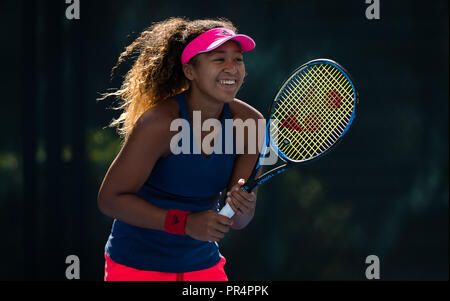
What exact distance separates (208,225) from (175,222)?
0.40 feet

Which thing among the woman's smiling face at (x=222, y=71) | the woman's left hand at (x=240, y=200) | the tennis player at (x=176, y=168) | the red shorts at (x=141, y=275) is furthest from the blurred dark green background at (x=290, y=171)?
the woman's left hand at (x=240, y=200)

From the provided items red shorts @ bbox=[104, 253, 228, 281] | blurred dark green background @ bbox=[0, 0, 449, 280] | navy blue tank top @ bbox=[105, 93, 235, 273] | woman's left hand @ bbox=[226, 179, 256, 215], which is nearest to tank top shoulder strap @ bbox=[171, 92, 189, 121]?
navy blue tank top @ bbox=[105, 93, 235, 273]

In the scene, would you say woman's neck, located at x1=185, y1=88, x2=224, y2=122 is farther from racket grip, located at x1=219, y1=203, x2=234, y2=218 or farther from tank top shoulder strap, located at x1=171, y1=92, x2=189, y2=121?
racket grip, located at x1=219, y1=203, x2=234, y2=218

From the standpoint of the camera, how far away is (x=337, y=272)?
4168 millimetres

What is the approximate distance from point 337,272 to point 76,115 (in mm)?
1925

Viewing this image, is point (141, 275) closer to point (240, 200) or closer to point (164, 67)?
point (240, 200)

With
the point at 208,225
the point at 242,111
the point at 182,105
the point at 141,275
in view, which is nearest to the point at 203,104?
the point at 182,105

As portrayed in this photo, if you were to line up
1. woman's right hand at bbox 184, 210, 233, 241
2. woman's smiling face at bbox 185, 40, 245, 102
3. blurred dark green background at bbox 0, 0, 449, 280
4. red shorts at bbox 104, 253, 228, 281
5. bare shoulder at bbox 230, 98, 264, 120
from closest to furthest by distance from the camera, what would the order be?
woman's right hand at bbox 184, 210, 233, 241
woman's smiling face at bbox 185, 40, 245, 102
red shorts at bbox 104, 253, 228, 281
bare shoulder at bbox 230, 98, 264, 120
blurred dark green background at bbox 0, 0, 449, 280

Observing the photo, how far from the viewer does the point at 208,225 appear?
2.00m

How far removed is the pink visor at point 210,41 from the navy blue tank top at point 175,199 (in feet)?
0.53

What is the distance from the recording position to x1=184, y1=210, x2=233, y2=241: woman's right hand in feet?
6.56

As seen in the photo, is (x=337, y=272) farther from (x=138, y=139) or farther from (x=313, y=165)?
(x=138, y=139)

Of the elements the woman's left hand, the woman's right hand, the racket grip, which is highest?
the woman's left hand
